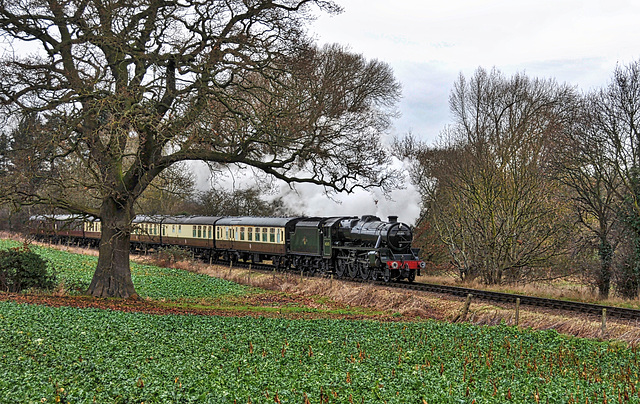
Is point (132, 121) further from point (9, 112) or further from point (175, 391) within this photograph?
point (175, 391)

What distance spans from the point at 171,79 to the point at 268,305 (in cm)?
854

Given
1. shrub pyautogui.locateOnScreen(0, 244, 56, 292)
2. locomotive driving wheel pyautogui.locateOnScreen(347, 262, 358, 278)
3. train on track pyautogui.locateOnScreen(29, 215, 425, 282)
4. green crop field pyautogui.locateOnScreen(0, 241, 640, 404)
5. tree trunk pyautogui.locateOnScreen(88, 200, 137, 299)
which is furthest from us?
locomotive driving wheel pyautogui.locateOnScreen(347, 262, 358, 278)

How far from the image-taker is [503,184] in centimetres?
2681

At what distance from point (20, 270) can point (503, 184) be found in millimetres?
20562

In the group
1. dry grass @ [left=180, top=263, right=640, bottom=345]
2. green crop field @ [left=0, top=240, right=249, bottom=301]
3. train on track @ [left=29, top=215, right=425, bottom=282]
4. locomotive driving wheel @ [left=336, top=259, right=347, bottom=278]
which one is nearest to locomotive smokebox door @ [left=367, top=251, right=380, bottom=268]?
train on track @ [left=29, top=215, right=425, bottom=282]

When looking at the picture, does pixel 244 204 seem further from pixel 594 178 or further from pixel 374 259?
pixel 594 178

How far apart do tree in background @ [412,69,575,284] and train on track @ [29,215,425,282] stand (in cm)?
409

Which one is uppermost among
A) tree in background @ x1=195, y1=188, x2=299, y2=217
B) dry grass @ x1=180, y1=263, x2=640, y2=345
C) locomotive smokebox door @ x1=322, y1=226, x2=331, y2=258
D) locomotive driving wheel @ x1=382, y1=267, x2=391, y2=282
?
tree in background @ x1=195, y1=188, x2=299, y2=217

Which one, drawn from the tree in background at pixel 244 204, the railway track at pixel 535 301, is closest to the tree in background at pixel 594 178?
the railway track at pixel 535 301

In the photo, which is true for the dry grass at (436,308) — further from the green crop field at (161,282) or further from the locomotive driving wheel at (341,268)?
the locomotive driving wheel at (341,268)

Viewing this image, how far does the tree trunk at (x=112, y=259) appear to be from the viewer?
19.0m

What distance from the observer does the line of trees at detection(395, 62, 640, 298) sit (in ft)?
72.6

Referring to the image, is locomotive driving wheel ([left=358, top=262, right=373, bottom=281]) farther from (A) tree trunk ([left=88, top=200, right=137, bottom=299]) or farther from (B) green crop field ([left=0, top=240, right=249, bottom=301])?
(A) tree trunk ([left=88, top=200, right=137, bottom=299])

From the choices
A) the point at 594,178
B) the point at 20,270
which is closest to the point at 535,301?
the point at 594,178
